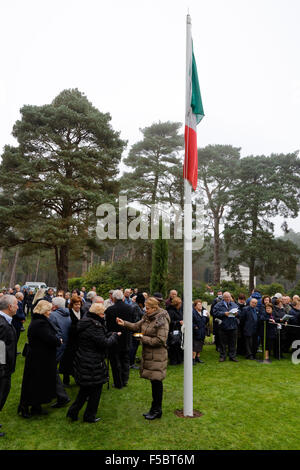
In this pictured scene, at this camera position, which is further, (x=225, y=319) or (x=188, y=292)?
(x=225, y=319)

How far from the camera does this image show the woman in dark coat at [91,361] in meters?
4.52

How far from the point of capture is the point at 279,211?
90.3 ft

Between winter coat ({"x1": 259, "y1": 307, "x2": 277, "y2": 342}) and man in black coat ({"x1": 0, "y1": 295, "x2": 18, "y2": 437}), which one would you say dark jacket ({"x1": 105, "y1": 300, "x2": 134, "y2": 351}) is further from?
winter coat ({"x1": 259, "y1": 307, "x2": 277, "y2": 342})

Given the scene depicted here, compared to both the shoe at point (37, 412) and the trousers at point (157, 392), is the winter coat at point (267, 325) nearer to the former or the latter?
the trousers at point (157, 392)

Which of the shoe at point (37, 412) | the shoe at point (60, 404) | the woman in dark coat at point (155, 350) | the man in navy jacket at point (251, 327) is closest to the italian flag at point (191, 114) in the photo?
the woman in dark coat at point (155, 350)

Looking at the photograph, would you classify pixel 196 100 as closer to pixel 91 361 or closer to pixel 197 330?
pixel 91 361

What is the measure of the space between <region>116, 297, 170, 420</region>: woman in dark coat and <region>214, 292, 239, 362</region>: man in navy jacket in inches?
170

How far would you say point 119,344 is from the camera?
6.32 meters

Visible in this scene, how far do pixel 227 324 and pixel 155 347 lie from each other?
456cm

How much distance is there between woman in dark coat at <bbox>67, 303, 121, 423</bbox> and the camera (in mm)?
4520

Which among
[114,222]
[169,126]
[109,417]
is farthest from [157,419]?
[169,126]

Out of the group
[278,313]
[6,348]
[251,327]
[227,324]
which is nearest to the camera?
[6,348]

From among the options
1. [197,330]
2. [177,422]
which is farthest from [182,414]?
[197,330]

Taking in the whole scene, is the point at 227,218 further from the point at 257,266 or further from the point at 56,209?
the point at 56,209
